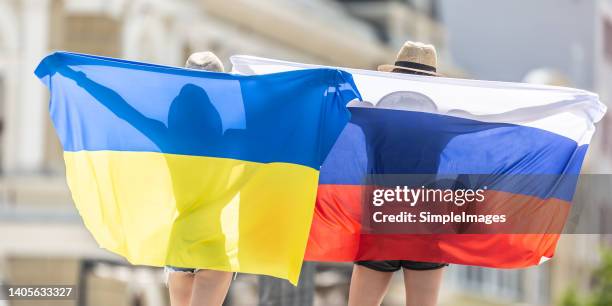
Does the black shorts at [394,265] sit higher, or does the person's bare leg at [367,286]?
the black shorts at [394,265]

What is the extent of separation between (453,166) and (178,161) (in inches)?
49.8

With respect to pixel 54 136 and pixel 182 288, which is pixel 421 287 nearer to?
pixel 182 288

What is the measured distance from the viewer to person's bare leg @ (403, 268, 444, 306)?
809cm

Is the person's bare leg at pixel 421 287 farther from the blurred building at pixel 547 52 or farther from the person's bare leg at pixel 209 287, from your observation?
the blurred building at pixel 547 52

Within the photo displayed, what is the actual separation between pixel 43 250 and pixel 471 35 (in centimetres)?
3820

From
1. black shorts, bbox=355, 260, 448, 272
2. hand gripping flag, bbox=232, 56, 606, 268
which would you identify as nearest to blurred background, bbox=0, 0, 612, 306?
hand gripping flag, bbox=232, 56, 606, 268

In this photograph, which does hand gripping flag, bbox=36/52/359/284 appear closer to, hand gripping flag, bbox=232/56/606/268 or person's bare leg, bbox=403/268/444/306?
hand gripping flag, bbox=232/56/606/268

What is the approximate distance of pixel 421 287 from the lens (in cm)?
812

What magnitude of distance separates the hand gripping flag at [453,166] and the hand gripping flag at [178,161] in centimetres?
21

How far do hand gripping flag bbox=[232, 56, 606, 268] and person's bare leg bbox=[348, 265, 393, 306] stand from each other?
0.10m

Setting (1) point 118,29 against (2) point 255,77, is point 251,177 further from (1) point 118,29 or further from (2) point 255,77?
(1) point 118,29

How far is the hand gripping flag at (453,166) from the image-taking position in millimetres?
8391

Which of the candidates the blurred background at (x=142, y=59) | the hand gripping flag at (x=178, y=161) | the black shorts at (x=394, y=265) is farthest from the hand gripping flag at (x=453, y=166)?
the blurred background at (x=142, y=59)

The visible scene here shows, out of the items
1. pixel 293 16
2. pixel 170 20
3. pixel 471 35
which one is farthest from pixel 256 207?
pixel 471 35
